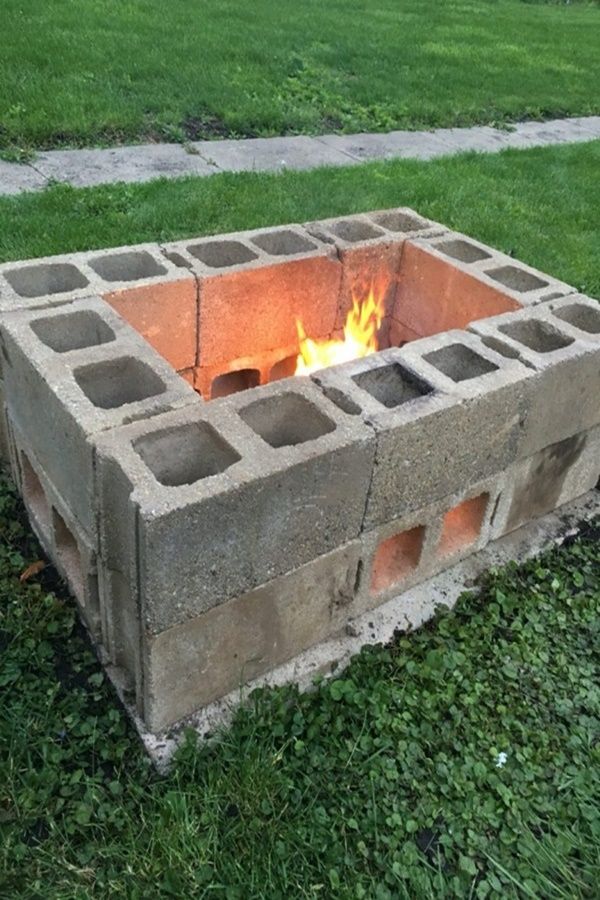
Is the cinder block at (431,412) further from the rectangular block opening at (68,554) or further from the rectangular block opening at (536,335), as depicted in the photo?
the rectangular block opening at (68,554)

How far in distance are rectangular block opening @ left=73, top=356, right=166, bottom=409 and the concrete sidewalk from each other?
370cm

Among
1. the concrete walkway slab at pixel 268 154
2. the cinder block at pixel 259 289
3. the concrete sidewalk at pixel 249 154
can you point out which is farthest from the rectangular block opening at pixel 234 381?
the concrete walkway slab at pixel 268 154

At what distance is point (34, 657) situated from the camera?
10.2 ft

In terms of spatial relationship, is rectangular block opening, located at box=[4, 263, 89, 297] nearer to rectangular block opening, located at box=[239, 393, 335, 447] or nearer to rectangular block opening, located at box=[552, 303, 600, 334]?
rectangular block opening, located at box=[239, 393, 335, 447]

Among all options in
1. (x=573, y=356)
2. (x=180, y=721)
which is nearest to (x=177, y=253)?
(x=573, y=356)

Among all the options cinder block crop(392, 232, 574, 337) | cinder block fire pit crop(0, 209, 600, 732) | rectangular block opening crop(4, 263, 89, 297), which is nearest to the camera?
cinder block fire pit crop(0, 209, 600, 732)

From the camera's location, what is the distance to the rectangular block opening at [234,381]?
14.2 feet

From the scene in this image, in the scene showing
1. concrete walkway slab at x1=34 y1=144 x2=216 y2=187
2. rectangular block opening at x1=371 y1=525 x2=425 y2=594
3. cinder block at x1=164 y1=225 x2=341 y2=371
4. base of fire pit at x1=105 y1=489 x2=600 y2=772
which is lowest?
base of fire pit at x1=105 y1=489 x2=600 y2=772

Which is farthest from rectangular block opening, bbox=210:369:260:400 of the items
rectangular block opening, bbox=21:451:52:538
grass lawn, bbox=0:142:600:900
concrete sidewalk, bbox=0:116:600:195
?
concrete sidewalk, bbox=0:116:600:195

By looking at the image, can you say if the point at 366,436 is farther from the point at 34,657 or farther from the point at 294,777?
the point at 34,657

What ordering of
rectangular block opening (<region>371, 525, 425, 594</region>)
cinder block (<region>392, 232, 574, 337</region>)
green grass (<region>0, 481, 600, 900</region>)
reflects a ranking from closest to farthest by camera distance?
green grass (<region>0, 481, 600, 900</region>) → rectangular block opening (<region>371, 525, 425, 594</region>) → cinder block (<region>392, 232, 574, 337</region>)

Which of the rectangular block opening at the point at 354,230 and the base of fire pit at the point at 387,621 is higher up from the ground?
the rectangular block opening at the point at 354,230

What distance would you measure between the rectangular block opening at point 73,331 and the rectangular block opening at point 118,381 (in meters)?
0.20

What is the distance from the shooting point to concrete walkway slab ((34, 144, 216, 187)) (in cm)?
677
